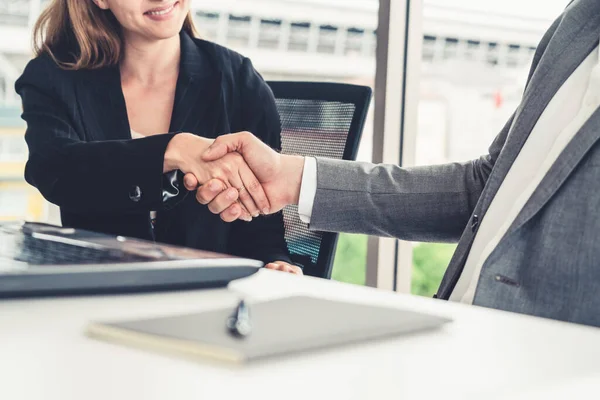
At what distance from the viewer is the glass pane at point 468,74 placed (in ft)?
9.17

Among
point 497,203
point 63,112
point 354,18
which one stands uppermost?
point 354,18

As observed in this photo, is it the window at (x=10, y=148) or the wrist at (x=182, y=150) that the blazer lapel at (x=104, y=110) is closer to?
the wrist at (x=182, y=150)

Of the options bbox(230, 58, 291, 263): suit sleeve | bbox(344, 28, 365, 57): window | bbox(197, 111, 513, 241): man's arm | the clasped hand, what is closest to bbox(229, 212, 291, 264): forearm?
bbox(230, 58, 291, 263): suit sleeve

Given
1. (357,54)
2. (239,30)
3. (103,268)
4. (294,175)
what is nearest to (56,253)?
(103,268)

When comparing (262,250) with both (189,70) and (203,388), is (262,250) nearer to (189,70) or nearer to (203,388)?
(189,70)

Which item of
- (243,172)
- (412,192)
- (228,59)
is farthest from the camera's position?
(228,59)

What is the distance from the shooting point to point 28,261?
0.61m

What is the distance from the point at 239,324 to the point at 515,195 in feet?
2.01

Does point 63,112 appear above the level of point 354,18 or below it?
below

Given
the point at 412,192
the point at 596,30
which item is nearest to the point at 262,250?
the point at 412,192

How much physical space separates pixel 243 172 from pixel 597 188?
678 mm

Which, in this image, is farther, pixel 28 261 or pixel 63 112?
pixel 63 112

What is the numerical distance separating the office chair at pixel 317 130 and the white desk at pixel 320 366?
2.77 feet

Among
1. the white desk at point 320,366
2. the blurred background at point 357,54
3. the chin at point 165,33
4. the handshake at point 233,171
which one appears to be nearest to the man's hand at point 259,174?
the handshake at point 233,171
